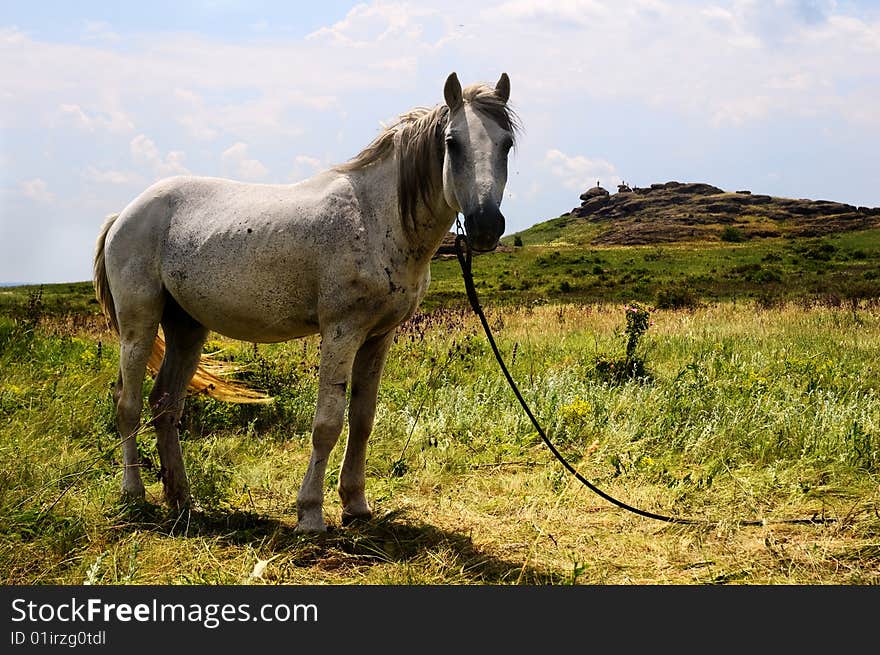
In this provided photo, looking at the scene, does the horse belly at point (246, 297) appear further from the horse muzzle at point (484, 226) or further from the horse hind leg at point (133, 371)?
the horse muzzle at point (484, 226)

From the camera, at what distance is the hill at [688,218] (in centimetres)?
8894

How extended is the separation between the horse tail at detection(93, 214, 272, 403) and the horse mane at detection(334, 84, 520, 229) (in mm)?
2377

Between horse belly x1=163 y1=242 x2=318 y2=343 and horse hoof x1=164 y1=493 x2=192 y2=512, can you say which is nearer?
horse belly x1=163 y1=242 x2=318 y2=343

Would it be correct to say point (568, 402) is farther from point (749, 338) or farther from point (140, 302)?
point (749, 338)

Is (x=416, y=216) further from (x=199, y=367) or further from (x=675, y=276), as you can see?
(x=675, y=276)

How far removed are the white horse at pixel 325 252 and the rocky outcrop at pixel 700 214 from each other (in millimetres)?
85698

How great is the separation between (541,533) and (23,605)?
301cm

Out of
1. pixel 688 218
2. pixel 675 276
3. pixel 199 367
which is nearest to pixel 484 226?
pixel 199 367

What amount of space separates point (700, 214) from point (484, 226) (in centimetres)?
11472

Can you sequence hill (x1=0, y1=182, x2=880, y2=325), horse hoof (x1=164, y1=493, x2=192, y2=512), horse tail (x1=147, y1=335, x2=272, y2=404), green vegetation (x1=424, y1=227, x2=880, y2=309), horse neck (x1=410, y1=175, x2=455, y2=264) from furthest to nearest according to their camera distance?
hill (x1=0, y1=182, x2=880, y2=325) < green vegetation (x1=424, y1=227, x2=880, y2=309) < horse tail (x1=147, y1=335, x2=272, y2=404) < horse hoof (x1=164, y1=493, x2=192, y2=512) < horse neck (x1=410, y1=175, x2=455, y2=264)

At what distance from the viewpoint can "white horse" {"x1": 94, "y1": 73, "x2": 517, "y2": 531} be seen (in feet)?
13.3

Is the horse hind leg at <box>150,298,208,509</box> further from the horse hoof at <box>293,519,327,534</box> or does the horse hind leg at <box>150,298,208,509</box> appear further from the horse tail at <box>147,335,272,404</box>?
the horse tail at <box>147,335,272,404</box>

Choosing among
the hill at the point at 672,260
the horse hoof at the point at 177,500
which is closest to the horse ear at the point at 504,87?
the hill at the point at 672,260

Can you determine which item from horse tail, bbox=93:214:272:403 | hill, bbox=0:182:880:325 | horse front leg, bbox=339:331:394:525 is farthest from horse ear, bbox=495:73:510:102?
horse tail, bbox=93:214:272:403
